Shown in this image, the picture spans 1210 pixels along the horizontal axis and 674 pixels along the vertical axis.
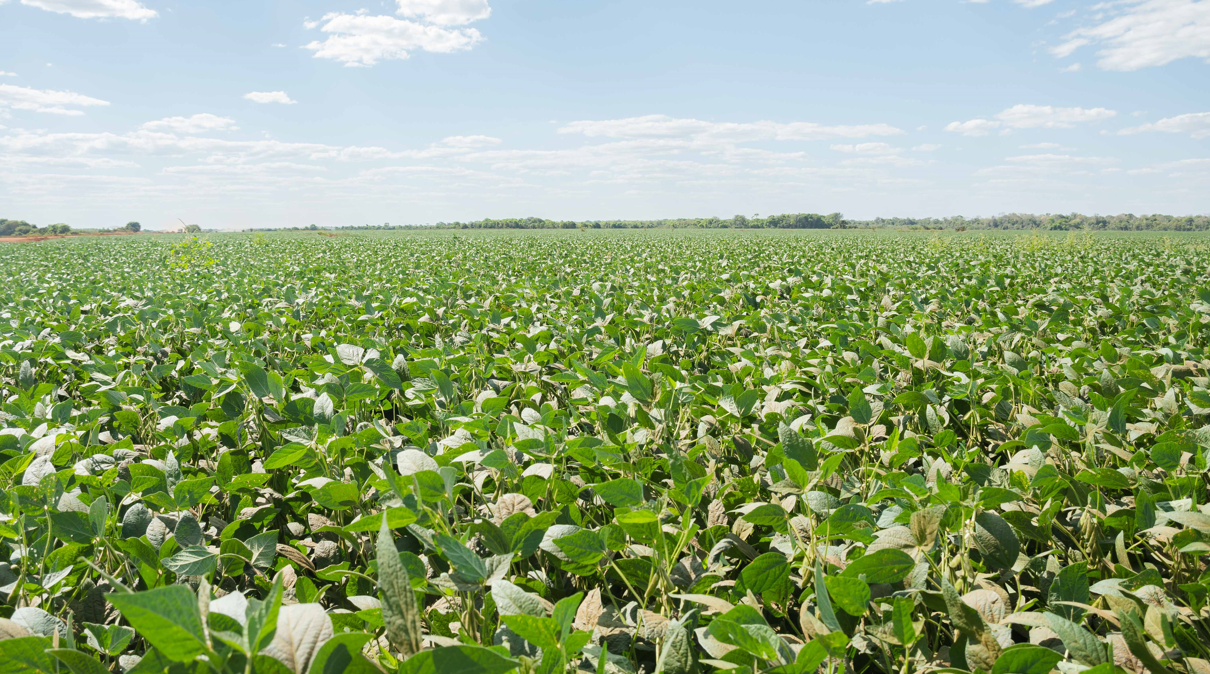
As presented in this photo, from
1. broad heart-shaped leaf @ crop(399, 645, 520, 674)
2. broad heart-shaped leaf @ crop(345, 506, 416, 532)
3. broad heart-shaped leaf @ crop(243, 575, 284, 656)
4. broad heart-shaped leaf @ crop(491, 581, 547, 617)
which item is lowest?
broad heart-shaped leaf @ crop(491, 581, 547, 617)

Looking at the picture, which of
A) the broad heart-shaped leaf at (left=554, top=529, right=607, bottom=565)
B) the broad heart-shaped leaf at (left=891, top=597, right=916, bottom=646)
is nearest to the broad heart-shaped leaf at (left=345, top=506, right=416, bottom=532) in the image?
the broad heart-shaped leaf at (left=554, top=529, right=607, bottom=565)

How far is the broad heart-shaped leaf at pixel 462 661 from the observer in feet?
2.09

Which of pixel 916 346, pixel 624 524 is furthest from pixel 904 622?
pixel 916 346

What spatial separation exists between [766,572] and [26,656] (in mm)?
1197

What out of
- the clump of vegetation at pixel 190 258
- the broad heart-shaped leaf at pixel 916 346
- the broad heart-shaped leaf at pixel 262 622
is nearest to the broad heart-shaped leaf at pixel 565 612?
the broad heart-shaped leaf at pixel 262 622

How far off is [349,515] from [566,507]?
811 millimetres

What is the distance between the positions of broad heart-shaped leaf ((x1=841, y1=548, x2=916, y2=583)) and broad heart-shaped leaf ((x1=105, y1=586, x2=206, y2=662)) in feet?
3.37

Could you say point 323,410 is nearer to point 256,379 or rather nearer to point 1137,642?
point 256,379

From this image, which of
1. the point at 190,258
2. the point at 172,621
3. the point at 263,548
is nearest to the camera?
the point at 172,621

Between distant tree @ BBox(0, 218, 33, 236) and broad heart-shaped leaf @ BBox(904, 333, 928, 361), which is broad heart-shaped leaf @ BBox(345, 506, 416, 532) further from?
distant tree @ BBox(0, 218, 33, 236)

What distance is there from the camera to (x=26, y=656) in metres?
0.81

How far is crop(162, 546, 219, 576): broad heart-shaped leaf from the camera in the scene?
48.3 inches

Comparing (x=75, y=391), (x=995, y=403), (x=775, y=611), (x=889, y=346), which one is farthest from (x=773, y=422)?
(x=75, y=391)

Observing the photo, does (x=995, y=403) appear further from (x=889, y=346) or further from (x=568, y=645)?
(x=568, y=645)
